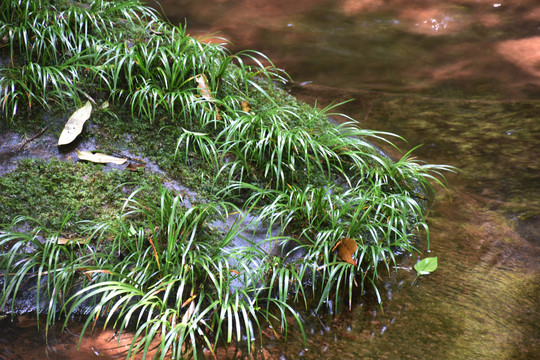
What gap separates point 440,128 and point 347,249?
1.69 m

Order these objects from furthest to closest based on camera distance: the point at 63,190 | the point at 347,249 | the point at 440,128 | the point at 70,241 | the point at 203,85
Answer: the point at 440,128, the point at 203,85, the point at 63,190, the point at 347,249, the point at 70,241

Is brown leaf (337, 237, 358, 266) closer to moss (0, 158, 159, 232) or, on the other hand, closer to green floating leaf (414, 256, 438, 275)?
green floating leaf (414, 256, 438, 275)

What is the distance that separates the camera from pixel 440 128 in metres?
3.45

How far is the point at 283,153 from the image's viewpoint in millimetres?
2512

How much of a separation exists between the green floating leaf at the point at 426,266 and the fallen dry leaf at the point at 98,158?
5.08 ft

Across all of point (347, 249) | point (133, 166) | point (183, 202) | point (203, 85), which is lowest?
point (347, 249)

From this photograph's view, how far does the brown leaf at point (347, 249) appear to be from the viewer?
215 centimetres

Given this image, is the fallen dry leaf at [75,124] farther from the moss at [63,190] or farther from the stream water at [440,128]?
the stream water at [440,128]

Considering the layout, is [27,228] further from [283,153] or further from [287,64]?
[287,64]

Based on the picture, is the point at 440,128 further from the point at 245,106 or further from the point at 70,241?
the point at 70,241

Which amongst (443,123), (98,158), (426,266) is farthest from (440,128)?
(98,158)

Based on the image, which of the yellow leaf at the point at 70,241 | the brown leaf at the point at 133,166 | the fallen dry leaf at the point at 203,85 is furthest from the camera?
the fallen dry leaf at the point at 203,85

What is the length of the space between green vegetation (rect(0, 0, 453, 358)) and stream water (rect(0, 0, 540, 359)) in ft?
0.54

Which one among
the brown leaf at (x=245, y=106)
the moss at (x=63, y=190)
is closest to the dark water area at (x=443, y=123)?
the moss at (x=63, y=190)
